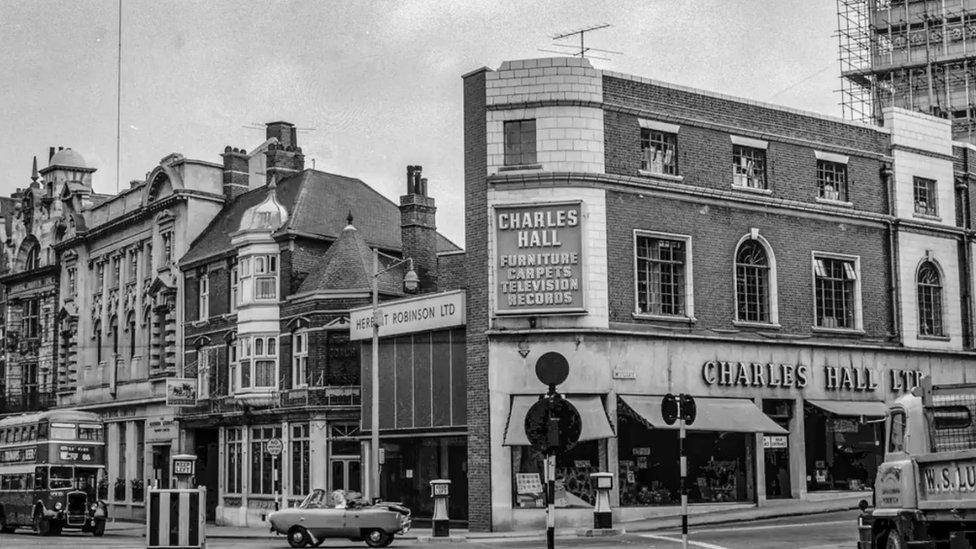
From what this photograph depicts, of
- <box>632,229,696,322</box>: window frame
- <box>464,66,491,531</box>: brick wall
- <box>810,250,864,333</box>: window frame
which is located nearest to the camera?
<box>464,66,491,531</box>: brick wall

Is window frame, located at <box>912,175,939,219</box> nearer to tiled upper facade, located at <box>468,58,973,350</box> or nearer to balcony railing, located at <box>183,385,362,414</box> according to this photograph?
tiled upper facade, located at <box>468,58,973,350</box>

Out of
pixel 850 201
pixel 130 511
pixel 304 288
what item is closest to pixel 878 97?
pixel 850 201

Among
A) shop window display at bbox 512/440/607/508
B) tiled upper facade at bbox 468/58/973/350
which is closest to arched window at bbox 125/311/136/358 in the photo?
tiled upper facade at bbox 468/58/973/350

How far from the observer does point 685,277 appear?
3831 cm

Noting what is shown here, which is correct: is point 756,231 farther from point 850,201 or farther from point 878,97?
point 878,97

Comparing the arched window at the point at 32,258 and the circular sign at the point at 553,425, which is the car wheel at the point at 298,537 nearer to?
the circular sign at the point at 553,425

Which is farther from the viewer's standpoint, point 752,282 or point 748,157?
point 748,157

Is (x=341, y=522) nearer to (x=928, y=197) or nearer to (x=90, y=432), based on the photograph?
(x=90, y=432)

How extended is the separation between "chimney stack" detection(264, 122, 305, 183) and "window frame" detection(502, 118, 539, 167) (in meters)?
20.4

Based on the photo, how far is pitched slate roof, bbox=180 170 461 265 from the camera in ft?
163

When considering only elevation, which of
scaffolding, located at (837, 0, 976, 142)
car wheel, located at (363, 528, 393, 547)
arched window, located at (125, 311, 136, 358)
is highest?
scaffolding, located at (837, 0, 976, 142)

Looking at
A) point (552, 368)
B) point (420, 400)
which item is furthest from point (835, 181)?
point (552, 368)

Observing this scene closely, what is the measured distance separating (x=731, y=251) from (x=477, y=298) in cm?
848

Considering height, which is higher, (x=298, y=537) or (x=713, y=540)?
(x=713, y=540)
